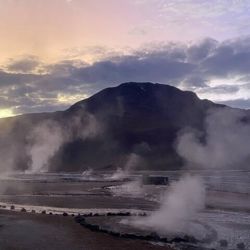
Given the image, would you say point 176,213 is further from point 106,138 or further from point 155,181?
point 106,138

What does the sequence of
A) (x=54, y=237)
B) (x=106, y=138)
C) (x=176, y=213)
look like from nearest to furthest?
(x=54, y=237)
(x=176, y=213)
(x=106, y=138)

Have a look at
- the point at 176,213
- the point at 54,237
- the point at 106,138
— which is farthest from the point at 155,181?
the point at 106,138

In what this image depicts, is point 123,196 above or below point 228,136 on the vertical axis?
below

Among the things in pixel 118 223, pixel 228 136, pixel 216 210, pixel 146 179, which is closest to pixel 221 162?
pixel 228 136

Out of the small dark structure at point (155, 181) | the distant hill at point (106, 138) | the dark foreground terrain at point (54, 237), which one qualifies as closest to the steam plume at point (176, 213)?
the dark foreground terrain at point (54, 237)

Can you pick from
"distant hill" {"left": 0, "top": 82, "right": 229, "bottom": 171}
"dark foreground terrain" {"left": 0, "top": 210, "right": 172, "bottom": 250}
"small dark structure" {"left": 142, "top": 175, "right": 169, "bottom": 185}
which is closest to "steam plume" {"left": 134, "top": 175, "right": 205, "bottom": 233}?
"dark foreground terrain" {"left": 0, "top": 210, "right": 172, "bottom": 250}

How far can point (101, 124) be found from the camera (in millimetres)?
180125

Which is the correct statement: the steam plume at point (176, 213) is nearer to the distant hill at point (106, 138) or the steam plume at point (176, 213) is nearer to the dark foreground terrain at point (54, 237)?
the dark foreground terrain at point (54, 237)

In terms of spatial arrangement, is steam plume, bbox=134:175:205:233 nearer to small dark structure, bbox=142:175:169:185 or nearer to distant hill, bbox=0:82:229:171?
small dark structure, bbox=142:175:169:185

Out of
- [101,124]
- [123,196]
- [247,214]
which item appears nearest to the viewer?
[247,214]

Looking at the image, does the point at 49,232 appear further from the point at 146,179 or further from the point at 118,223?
the point at 146,179

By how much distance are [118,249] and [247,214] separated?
51.3ft

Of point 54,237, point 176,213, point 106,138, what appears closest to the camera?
point 54,237

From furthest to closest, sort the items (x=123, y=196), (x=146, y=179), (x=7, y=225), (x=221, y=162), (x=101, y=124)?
(x=101, y=124) → (x=221, y=162) → (x=146, y=179) → (x=123, y=196) → (x=7, y=225)
